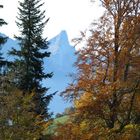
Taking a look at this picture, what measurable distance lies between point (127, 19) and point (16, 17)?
23080 mm

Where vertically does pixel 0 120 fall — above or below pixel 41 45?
below

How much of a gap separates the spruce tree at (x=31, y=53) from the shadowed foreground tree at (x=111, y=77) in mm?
18986

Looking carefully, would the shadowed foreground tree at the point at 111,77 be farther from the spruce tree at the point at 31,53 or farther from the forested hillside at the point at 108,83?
the spruce tree at the point at 31,53

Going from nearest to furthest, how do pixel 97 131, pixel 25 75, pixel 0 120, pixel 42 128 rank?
1. pixel 97 131
2. pixel 0 120
3. pixel 42 128
4. pixel 25 75

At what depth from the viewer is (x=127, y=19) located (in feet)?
89.6

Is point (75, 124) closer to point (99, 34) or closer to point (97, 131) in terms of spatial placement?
point (97, 131)

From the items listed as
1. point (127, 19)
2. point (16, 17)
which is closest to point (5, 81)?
point (127, 19)

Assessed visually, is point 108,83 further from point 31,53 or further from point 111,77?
point 31,53

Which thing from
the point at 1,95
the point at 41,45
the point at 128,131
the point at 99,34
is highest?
the point at 41,45

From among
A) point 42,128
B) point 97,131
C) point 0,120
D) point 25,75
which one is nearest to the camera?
point 97,131

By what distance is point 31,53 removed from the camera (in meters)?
47.5

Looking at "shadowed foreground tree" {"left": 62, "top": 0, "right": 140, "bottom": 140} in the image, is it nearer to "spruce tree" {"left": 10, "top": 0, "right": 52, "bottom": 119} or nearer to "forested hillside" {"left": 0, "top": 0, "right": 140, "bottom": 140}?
"forested hillside" {"left": 0, "top": 0, "right": 140, "bottom": 140}

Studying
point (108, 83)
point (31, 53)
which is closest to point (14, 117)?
point (108, 83)

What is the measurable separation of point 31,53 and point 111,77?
20.8m
